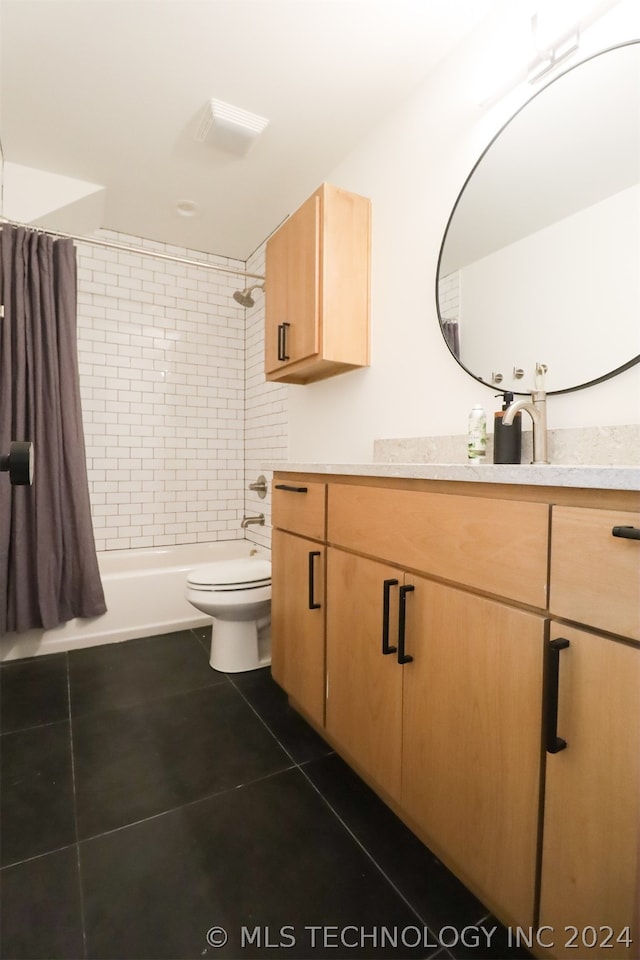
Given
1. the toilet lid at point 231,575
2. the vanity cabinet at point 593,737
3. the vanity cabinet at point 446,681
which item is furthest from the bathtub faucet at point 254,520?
the vanity cabinet at point 593,737

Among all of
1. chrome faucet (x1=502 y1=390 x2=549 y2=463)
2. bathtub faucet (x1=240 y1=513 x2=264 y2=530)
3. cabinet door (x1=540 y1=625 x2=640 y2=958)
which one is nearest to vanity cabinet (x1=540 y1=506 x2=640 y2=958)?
cabinet door (x1=540 y1=625 x2=640 y2=958)

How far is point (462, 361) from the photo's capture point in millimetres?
1562

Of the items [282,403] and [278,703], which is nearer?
[278,703]

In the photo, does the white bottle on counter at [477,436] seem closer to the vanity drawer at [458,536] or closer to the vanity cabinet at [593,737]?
the vanity drawer at [458,536]

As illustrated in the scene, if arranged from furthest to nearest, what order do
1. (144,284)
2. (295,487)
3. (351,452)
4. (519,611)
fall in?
(144,284), (351,452), (295,487), (519,611)

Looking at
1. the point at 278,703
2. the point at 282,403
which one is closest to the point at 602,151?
the point at 282,403

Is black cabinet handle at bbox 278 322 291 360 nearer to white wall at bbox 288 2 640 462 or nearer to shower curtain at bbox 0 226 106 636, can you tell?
white wall at bbox 288 2 640 462

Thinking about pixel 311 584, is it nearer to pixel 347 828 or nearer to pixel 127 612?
pixel 347 828

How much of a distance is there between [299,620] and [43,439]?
166 centimetres

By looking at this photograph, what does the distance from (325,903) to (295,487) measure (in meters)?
1.15

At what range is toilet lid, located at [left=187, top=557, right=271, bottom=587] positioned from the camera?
210cm

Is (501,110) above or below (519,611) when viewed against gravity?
above

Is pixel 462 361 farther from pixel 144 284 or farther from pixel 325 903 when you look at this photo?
pixel 144 284

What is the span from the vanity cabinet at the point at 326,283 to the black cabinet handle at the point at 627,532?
4.66 ft
